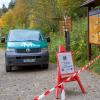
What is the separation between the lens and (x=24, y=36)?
16953mm

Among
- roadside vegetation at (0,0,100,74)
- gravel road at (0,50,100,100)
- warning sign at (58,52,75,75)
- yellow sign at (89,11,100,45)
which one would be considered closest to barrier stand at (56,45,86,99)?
warning sign at (58,52,75,75)

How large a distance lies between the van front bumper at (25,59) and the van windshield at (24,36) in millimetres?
1080

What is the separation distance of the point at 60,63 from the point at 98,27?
530 centimetres

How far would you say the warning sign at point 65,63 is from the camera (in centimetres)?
1018

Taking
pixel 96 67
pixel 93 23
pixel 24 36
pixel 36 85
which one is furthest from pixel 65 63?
pixel 24 36

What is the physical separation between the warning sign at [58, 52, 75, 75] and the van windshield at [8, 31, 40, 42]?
21.2 ft

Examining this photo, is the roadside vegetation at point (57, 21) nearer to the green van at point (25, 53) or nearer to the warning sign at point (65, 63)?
the green van at point (25, 53)

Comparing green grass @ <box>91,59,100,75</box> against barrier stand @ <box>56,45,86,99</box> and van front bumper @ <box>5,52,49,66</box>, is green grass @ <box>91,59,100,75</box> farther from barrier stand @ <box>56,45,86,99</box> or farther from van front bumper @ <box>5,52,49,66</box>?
barrier stand @ <box>56,45,86,99</box>

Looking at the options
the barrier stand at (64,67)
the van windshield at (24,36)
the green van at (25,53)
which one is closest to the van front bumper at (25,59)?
the green van at (25,53)

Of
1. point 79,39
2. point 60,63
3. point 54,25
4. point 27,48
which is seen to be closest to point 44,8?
point 54,25

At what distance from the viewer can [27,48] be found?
15945mm

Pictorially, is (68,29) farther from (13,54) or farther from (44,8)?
(44,8)

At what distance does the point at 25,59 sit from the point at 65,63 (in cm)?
567

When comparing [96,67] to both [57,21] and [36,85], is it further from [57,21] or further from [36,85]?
[57,21]
